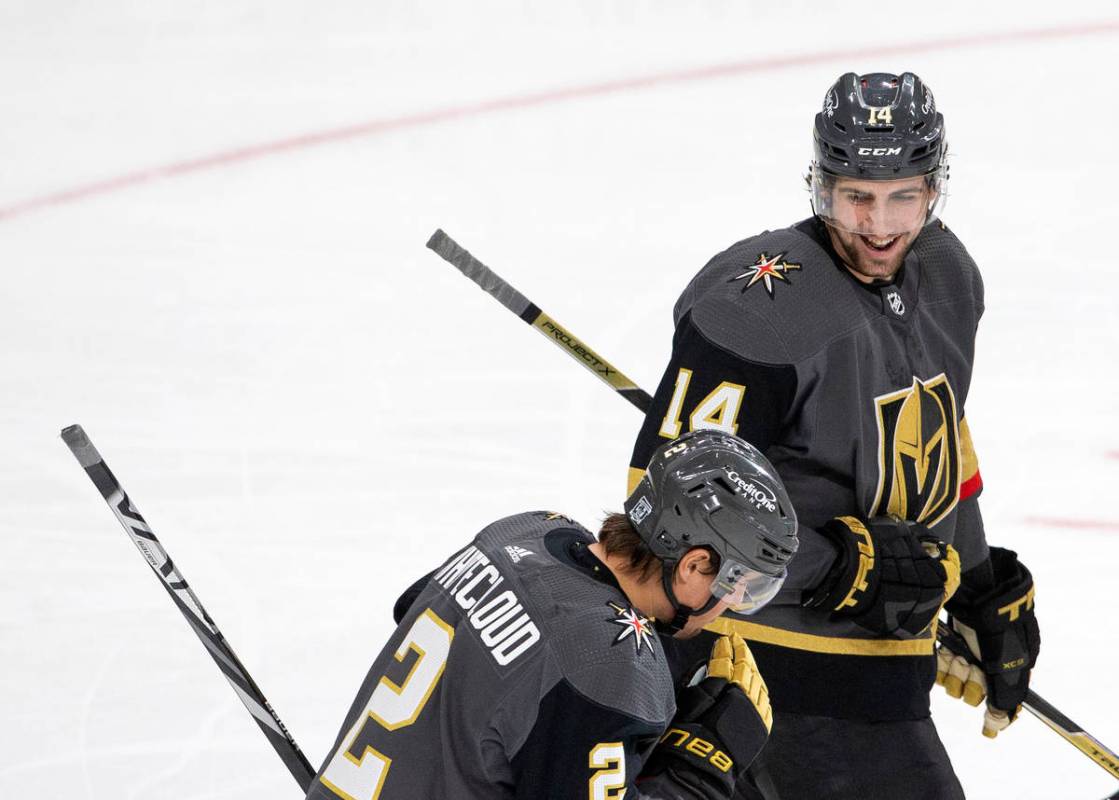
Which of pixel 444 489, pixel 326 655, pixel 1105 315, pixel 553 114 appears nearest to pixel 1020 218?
pixel 1105 315

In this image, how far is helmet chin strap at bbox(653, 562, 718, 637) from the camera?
204cm

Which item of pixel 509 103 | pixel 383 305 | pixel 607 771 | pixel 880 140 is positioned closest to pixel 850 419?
pixel 880 140

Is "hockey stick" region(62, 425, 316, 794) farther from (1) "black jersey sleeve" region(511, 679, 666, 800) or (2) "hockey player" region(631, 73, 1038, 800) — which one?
(1) "black jersey sleeve" region(511, 679, 666, 800)

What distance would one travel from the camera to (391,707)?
2.00 metres

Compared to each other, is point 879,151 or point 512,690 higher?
point 879,151

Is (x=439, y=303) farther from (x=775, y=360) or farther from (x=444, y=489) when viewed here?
(x=775, y=360)

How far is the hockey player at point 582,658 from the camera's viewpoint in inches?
74.9

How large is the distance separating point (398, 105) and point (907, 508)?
12.5ft

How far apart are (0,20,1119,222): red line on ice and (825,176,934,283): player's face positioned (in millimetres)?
3478

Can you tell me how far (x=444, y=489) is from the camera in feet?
13.5

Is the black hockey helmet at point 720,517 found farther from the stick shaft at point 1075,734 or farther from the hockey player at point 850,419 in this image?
the stick shaft at point 1075,734

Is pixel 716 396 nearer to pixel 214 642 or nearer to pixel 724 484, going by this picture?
pixel 724 484

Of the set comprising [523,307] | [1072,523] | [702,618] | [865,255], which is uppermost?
[865,255]

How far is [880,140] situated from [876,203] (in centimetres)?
8
